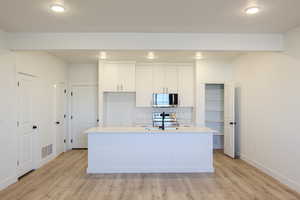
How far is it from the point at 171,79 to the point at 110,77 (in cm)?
178

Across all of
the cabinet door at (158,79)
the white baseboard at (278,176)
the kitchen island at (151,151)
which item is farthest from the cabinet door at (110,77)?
the white baseboard at (278,176)

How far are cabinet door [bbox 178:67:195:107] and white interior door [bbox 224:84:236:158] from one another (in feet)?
3.18

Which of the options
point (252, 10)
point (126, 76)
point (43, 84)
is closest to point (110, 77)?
point (126, 76)

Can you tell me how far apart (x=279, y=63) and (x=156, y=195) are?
3230mm

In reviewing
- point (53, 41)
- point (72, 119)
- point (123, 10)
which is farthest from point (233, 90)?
point (72, 119)

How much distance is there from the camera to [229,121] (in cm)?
511

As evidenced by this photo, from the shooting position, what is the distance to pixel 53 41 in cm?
336

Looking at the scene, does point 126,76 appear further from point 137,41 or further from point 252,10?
point 252,10

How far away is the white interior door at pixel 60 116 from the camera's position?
5211mm

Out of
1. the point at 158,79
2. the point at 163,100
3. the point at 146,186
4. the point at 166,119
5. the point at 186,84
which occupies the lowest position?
the point at 146,186

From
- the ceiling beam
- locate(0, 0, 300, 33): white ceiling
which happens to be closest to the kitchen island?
the ceiling beam

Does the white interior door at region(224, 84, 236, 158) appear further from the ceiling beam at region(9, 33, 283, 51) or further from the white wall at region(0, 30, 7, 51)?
the white wall at region(0, 30, 7, 51)

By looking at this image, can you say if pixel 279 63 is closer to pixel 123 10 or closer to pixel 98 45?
pixel 123 10

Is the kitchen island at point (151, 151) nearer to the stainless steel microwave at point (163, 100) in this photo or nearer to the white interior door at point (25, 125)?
the white interior door at point (25, 125)
